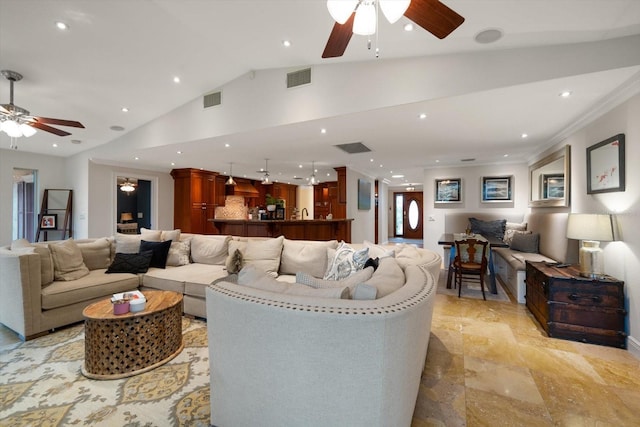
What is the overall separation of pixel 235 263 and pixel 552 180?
4929 mm

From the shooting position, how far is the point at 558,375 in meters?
2.17

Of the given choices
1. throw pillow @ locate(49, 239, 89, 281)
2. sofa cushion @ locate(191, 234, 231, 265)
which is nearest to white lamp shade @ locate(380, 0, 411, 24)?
sofa cushion @ locate(191, 234, 231, 265)

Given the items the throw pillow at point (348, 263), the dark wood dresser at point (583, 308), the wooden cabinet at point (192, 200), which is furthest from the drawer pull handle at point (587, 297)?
the wooden cabinet at point (192, 200)

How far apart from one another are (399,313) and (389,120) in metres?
2.95

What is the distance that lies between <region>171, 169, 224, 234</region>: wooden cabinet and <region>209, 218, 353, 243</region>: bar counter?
6.02 ft

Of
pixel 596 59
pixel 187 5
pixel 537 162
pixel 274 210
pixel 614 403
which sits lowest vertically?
pixel 614 403

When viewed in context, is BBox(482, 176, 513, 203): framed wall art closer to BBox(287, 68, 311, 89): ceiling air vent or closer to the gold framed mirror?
the gold framed mirror

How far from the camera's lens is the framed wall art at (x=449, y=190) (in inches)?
274

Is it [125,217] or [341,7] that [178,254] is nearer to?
[341,7]

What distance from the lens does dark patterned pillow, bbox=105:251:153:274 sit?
3.46 metres

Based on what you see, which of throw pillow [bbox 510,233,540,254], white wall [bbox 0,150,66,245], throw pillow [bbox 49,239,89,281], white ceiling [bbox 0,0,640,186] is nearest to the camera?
white ceiling [bbox 0,0,640,186]

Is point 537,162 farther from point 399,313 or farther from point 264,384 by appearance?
point 264,384

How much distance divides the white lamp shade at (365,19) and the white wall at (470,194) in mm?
6124

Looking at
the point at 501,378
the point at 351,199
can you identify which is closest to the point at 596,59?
the point at 501,378
